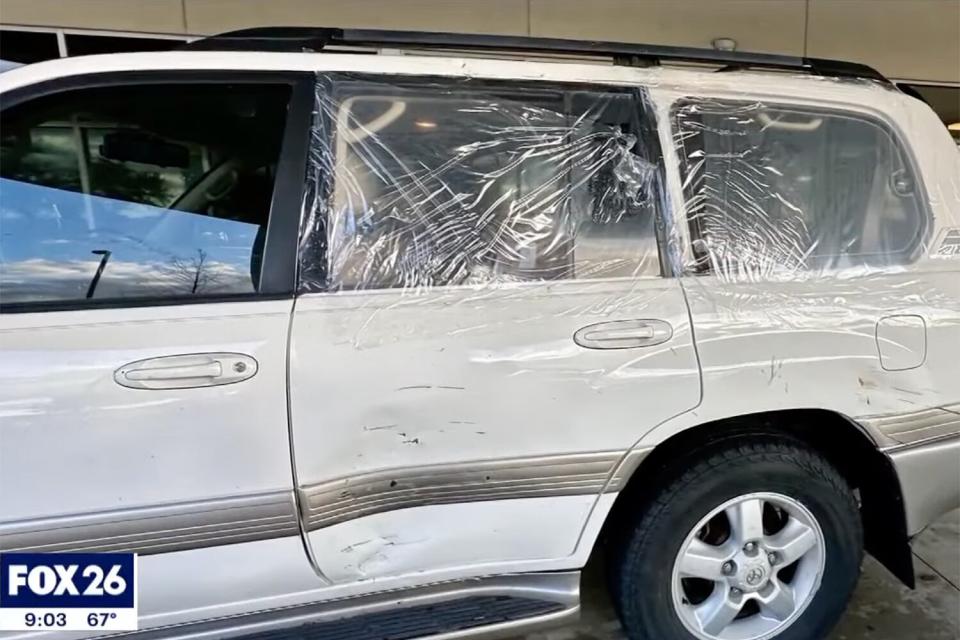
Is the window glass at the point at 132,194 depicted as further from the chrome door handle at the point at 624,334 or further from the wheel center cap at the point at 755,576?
the wheel center cap at the point at 755,576

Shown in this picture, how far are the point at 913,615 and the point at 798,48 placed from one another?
5.30 metres

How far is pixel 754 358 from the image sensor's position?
1994mm

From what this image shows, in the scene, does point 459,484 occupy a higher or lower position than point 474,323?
lower

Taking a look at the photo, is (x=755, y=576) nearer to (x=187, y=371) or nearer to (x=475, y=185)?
(x=475, y=185)

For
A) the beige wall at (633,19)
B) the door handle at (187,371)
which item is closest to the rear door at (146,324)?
the door handle at (187,371)

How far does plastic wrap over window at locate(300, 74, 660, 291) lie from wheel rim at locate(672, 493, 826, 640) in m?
0.84

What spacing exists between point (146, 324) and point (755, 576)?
6.28 ft

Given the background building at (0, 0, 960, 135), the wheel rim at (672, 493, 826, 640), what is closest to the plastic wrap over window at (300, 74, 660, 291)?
the wheel rim at (672, 493, 826, 640)

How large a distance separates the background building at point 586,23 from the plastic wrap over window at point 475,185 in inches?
156

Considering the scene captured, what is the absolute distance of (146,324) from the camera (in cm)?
170

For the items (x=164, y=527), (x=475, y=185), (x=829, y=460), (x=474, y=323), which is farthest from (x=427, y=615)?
(x=829, y=460)

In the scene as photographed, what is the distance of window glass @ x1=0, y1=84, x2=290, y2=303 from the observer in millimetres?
1758

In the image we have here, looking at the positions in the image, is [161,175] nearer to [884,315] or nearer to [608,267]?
[608,267]

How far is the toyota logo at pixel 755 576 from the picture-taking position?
220 cm
